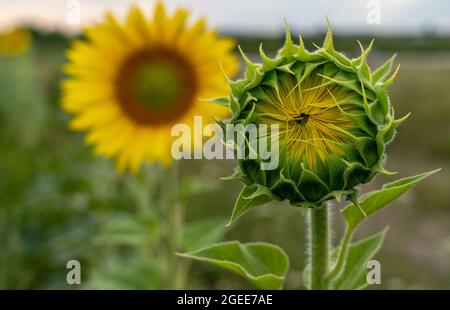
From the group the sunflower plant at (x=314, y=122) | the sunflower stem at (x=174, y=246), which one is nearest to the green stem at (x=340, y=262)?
the sunflower plant at (x=314, y=122)

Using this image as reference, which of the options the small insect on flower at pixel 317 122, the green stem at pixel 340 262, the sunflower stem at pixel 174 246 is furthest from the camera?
Result: the sunflower stem at pixel 174 246

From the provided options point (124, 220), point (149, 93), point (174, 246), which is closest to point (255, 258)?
point (174, 246)

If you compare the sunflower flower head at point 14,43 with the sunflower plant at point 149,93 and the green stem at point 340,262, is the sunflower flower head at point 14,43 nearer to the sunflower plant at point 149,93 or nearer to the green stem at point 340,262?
the sunflower plant at point 149,93

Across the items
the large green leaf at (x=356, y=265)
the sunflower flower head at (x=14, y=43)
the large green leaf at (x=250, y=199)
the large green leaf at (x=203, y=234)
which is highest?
the sunflower flower head at (x=14, y=43)

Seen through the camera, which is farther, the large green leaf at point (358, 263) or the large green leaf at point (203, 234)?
the large green leaf at point (203, 234)

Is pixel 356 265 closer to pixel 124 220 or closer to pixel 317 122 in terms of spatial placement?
pixel 317 122
